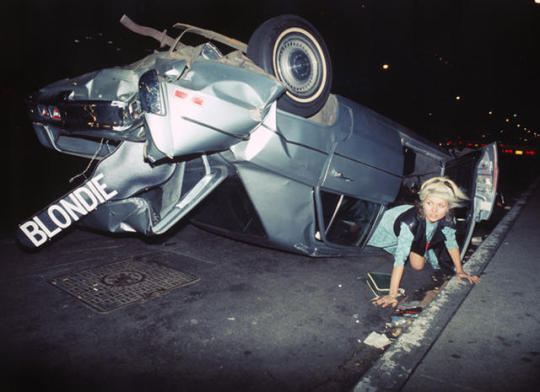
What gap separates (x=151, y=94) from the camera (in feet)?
8.04

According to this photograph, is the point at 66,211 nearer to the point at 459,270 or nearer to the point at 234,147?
the point at 234,147

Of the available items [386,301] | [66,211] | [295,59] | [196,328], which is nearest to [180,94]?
[295,59]

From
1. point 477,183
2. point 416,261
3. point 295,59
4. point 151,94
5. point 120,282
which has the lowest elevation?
point 120,282

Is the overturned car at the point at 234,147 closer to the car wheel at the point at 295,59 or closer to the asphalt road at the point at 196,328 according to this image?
the car wheel at the point at 295,59

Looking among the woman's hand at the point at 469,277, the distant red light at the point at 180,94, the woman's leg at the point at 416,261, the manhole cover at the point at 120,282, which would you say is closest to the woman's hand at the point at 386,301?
the woman's hand at the point at 469,277

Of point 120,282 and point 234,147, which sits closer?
point 234,147

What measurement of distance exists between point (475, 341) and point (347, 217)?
5.69ft

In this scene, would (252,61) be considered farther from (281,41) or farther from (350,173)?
(350,173)

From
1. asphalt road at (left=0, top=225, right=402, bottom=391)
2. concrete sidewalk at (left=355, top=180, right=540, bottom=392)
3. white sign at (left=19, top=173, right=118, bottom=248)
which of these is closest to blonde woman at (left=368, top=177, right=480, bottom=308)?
concrete sidewalk at (left=355, top=180, right=540, bottom=392)

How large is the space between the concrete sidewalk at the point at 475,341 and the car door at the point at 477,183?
22.5 inches

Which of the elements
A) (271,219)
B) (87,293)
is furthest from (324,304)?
(87,293)

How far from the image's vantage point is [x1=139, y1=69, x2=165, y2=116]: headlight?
2436 millimetres

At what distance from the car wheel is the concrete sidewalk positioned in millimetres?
2160

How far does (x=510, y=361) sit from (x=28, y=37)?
20.4 m
